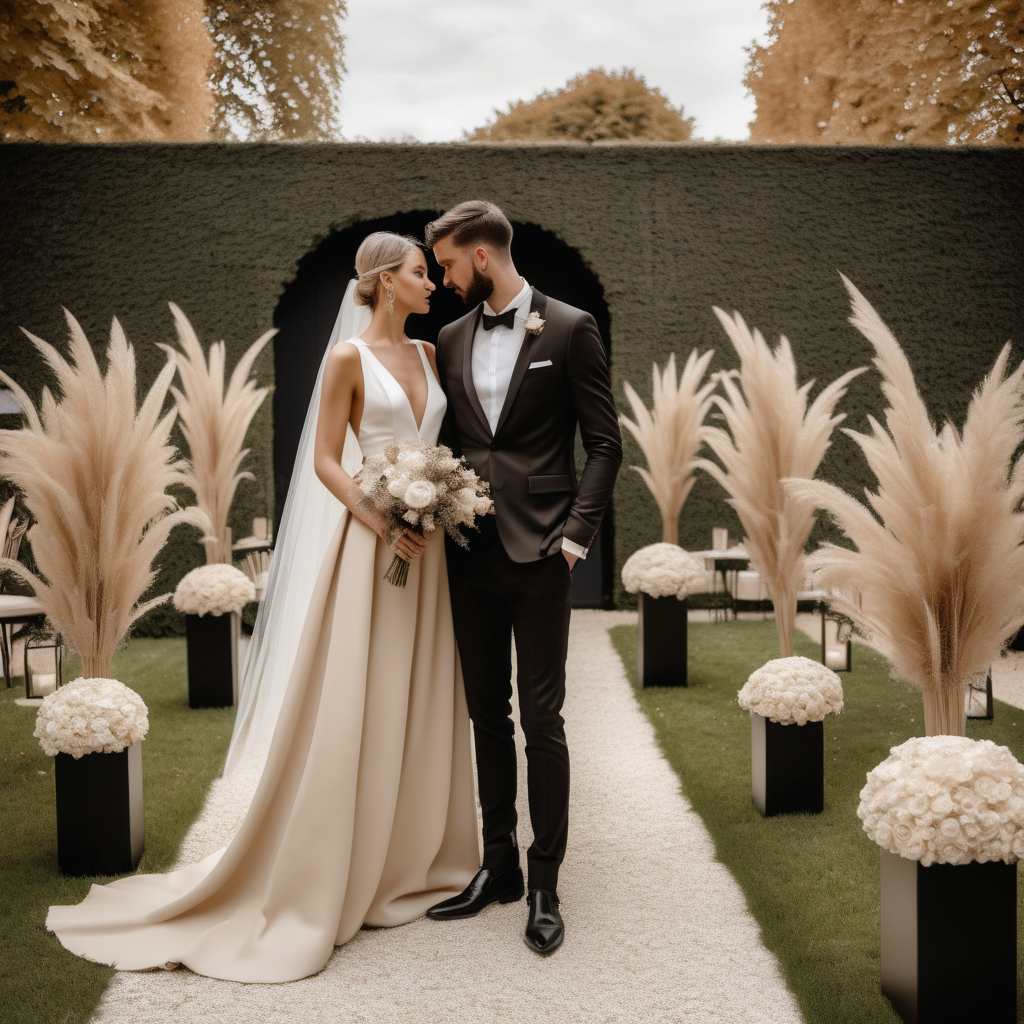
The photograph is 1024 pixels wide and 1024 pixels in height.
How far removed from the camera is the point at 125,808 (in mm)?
2615

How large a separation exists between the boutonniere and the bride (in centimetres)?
34

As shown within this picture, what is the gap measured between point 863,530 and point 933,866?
2.64 feet

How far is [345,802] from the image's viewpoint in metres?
2.19

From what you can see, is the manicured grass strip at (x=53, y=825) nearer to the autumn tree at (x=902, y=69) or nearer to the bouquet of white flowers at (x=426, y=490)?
the bouquet of white flowers at (x=426, y=490)

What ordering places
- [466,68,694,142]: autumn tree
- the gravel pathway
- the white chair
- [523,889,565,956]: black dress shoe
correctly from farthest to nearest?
1. [466,68,694,142]: autumn tree
2. the white chair
3. [523,889,565,956]: black dress shoe
4. the gravel pathway

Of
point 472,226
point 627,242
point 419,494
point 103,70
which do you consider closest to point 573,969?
point 419,494

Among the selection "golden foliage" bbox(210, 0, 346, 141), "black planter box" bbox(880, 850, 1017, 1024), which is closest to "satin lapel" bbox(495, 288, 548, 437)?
"black planter box" bbox(880, 850, 1017, 1024)

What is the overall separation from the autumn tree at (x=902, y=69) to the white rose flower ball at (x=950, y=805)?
31.9 ft

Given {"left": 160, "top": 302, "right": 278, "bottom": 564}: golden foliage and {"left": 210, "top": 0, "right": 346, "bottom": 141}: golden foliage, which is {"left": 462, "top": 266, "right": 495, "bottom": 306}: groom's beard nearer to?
{"left": 160, "top": 302, "right": 278, "bottom": 564}: golden foliage

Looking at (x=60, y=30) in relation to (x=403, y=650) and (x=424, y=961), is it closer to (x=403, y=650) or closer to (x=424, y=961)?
(x=403, y=650)

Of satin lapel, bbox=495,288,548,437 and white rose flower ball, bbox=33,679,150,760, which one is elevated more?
satin lapel, bbox=495,288,548,437

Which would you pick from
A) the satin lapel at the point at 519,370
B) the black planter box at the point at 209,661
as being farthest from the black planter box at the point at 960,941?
the black planter box at the point at 209,661

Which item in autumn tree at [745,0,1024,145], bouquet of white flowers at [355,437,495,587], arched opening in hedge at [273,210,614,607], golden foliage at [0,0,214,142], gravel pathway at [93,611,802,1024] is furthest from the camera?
autumn tree at [745,0,1024,145]

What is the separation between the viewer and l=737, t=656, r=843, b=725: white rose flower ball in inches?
117
